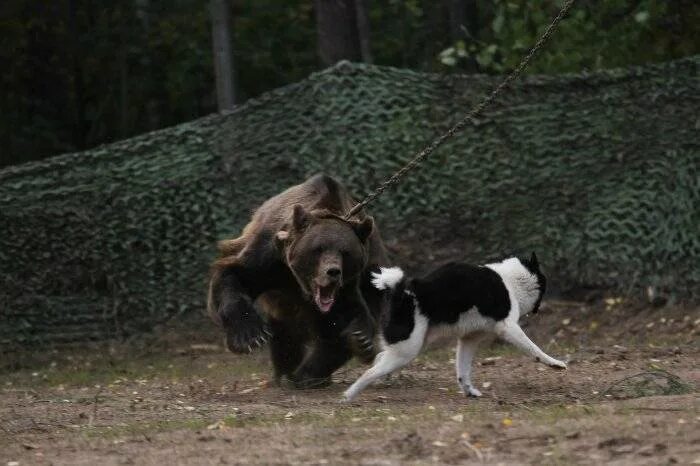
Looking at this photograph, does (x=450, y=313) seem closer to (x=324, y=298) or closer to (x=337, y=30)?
(x=324, y=298)

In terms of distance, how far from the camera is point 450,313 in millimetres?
9117

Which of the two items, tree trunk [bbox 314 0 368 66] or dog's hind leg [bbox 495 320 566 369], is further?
tree trunk [bbox 314 0 368 66]

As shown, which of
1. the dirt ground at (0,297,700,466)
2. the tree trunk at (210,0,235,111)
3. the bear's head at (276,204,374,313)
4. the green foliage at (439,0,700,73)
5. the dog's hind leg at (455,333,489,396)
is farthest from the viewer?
the tree trunk at (210,0,235,111)

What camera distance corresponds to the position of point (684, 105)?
14758 mm

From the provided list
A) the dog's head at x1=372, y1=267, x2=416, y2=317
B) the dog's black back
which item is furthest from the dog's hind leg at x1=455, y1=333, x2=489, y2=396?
the dog's head at x1=372, y1=267, x2=416, y2=317

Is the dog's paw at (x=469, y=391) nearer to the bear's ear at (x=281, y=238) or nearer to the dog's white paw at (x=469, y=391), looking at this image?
the dog's white paw at (x=469, y=391)

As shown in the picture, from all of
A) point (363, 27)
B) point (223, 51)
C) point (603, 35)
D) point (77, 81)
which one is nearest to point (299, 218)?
point (603, 35)

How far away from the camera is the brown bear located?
33.0 ft

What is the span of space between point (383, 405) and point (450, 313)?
2.35 ft

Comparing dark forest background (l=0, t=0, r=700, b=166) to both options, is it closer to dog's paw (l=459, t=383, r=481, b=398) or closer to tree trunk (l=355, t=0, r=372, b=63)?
tree trunk (l=355, t=0, r=372, b=63)

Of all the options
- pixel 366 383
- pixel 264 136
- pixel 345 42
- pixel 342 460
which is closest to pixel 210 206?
pixel 264 136

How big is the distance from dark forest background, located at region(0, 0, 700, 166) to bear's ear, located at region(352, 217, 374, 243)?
254 inches

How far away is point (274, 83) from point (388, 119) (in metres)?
6.55

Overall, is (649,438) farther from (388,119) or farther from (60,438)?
(388,119)
